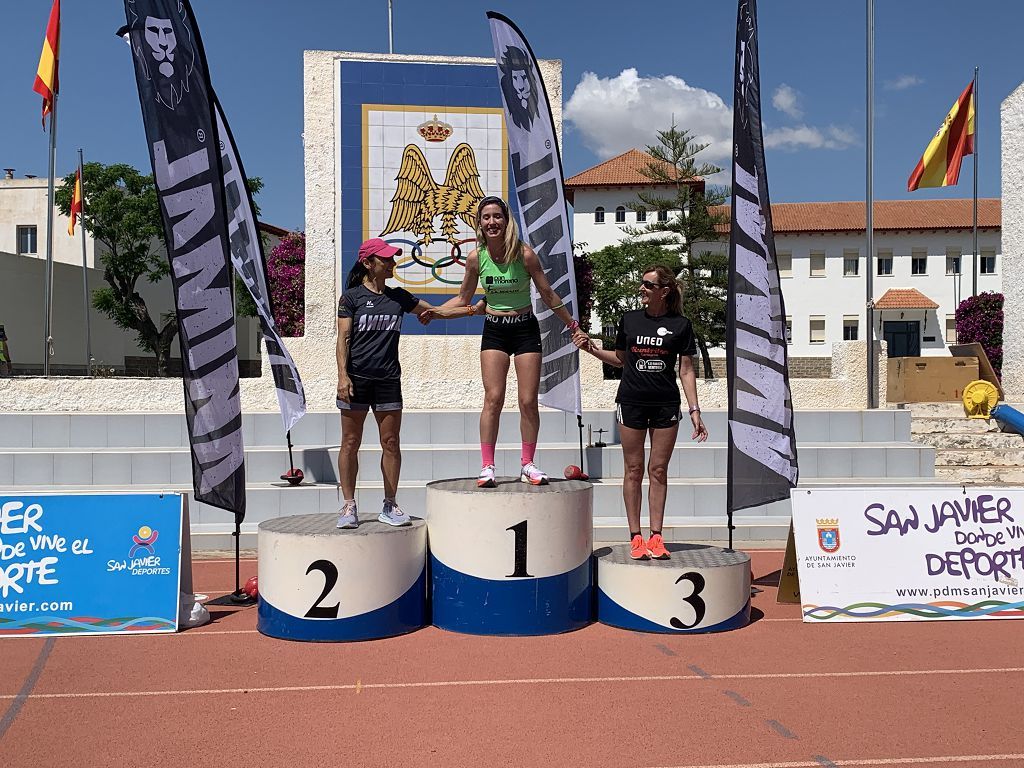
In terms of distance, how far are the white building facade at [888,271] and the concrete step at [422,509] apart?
47.1 metres

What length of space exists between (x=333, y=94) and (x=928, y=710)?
11103 mm

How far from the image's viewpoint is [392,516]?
5852 millimetres

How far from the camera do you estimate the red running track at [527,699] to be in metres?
3.51

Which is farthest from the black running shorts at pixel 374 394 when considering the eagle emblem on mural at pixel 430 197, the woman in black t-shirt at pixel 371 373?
the eagle emblem on mural at pixel 430 197

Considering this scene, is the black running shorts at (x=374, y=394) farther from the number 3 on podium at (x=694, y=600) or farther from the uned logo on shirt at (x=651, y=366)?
the number 3 on podium at (x=694, y=600)

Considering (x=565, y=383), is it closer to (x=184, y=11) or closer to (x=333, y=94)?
(x=184, y=11)

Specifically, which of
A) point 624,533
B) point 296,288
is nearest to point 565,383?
point 624,533

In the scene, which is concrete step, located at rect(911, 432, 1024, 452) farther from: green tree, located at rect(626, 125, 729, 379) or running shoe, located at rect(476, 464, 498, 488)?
green tree, located at rect(626, 125, 729, 379)

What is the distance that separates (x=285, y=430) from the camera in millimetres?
10492

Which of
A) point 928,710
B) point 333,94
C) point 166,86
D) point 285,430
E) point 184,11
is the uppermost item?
point 333,94

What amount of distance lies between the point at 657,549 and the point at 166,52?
4491 millimetres

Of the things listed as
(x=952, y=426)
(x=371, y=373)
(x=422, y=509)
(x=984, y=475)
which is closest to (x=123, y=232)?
(x=422, y=509)

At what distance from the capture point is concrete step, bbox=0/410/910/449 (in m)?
10.6

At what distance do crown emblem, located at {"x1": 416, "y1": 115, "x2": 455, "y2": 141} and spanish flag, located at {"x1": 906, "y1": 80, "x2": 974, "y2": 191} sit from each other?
455 inches
